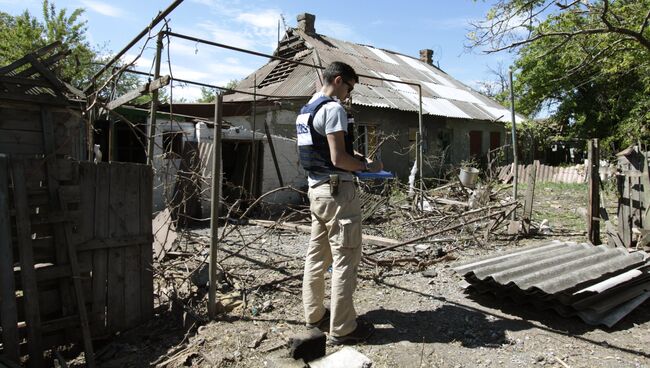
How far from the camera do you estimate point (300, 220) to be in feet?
30.1

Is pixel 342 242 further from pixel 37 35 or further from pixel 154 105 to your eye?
pixel 37 35

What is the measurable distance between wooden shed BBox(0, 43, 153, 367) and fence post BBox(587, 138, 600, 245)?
5212 mm

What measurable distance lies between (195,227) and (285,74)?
26.4 ft

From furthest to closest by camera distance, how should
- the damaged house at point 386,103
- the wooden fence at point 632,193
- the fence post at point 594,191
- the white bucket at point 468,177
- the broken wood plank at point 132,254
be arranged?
the damaged house at point 386,103 → the white bucket at point 468,177 → the fence post at point 594,191 → the wooden fence at point 632,193 → the broken wood plank at point 132,254

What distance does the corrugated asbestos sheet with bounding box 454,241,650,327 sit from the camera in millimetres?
3529

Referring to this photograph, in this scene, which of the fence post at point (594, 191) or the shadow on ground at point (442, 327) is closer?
the shadow on ground at point (442, 327)

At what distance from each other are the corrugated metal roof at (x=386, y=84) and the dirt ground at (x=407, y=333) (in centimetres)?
878

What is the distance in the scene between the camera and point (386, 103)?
14.5 metres

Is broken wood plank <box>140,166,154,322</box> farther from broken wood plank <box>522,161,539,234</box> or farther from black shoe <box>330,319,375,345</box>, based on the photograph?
broken wood plank <box>522,161,539,234</box>

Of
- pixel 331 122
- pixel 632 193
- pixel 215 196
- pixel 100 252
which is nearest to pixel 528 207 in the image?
pixel 632 193

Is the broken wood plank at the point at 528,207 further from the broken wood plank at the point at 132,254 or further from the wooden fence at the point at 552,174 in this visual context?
the wooden fence at the point at 552,174

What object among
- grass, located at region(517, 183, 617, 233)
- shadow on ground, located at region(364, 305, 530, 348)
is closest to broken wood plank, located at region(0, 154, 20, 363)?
shadow on ground, located at region(364, 305, 530, 348)

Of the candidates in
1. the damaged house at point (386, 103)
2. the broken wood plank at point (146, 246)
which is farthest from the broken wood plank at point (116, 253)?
the damaged house at point (386, 103)

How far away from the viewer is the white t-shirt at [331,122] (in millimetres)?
2990
